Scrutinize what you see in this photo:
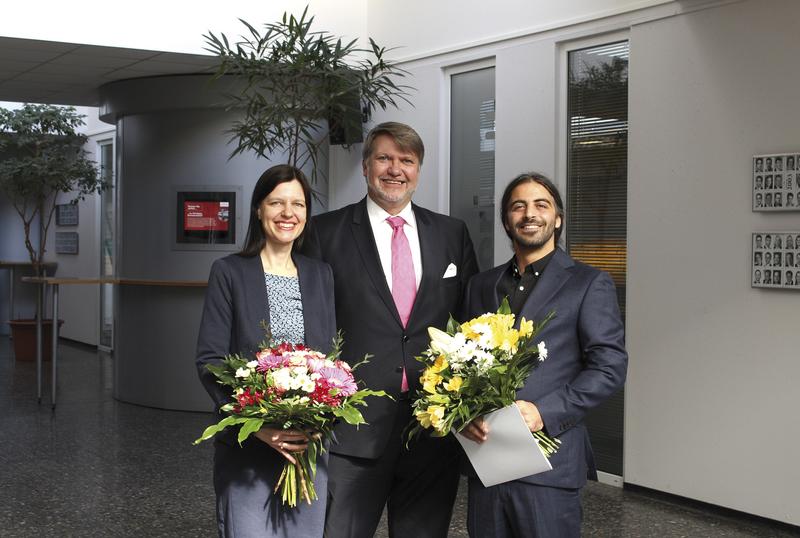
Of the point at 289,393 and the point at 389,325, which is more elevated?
the point at 389,325

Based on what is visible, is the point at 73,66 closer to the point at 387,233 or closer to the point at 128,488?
the point at 128,488

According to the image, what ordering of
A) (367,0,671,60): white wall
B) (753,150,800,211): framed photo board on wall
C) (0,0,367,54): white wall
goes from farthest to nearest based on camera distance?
(0,0,367,54): white wall < (367,0,671,60): white wall < (753,150,800,211): framed photo board on wall

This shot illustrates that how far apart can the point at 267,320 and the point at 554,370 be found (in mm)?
846

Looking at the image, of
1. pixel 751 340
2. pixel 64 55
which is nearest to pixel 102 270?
pixel 64 55

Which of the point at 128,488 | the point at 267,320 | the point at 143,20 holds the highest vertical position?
the point at 143,20

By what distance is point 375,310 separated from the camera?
343 cm

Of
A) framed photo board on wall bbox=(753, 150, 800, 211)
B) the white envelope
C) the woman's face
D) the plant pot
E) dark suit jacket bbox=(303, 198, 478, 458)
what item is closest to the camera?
the white envelope

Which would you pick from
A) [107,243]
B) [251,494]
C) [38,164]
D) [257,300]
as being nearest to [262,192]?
[257,300]

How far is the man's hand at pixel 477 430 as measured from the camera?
276 cm

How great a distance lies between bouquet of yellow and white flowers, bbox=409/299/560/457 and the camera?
2.67m

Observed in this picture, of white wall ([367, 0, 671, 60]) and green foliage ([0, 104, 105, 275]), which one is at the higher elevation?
white wall ([367, 0, 671, 60])

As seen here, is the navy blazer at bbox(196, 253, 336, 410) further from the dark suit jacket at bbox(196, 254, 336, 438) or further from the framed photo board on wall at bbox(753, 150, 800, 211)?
the framed photo board on wall at bbox(753, 150, 800, 211)

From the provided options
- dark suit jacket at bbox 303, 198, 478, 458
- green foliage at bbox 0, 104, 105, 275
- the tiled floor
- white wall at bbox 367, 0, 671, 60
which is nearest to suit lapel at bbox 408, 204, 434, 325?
dark suit jacket at bbox 303, 198, 478, 458

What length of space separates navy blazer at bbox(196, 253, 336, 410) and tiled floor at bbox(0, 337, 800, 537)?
2668mm
